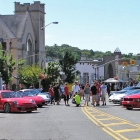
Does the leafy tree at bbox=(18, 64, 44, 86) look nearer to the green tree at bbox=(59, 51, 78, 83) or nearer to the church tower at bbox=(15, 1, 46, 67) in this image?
the church tower at bbox=(15, 1, 46, 67)

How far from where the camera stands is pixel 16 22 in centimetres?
7938

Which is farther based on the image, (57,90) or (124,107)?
(57,90)

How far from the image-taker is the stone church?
7431cm

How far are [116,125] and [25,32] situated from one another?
206ft

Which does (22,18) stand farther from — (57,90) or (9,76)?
(57,90)

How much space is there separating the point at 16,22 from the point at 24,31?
2487 mm

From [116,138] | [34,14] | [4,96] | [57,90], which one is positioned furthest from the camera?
[34,14]

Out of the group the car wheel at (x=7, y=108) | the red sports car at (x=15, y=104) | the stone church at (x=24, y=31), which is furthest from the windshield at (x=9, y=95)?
the stone church at (x=24, y=31)

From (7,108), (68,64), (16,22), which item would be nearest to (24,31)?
(16,22)

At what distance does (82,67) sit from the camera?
115 metres

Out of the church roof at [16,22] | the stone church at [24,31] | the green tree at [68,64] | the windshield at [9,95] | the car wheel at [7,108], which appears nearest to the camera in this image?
the car wheel at [7,108]

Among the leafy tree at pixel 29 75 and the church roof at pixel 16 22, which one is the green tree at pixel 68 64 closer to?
the church roof at pixel 16 22

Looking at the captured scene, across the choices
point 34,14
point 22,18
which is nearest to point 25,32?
point 22,18

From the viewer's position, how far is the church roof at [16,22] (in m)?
77.6
